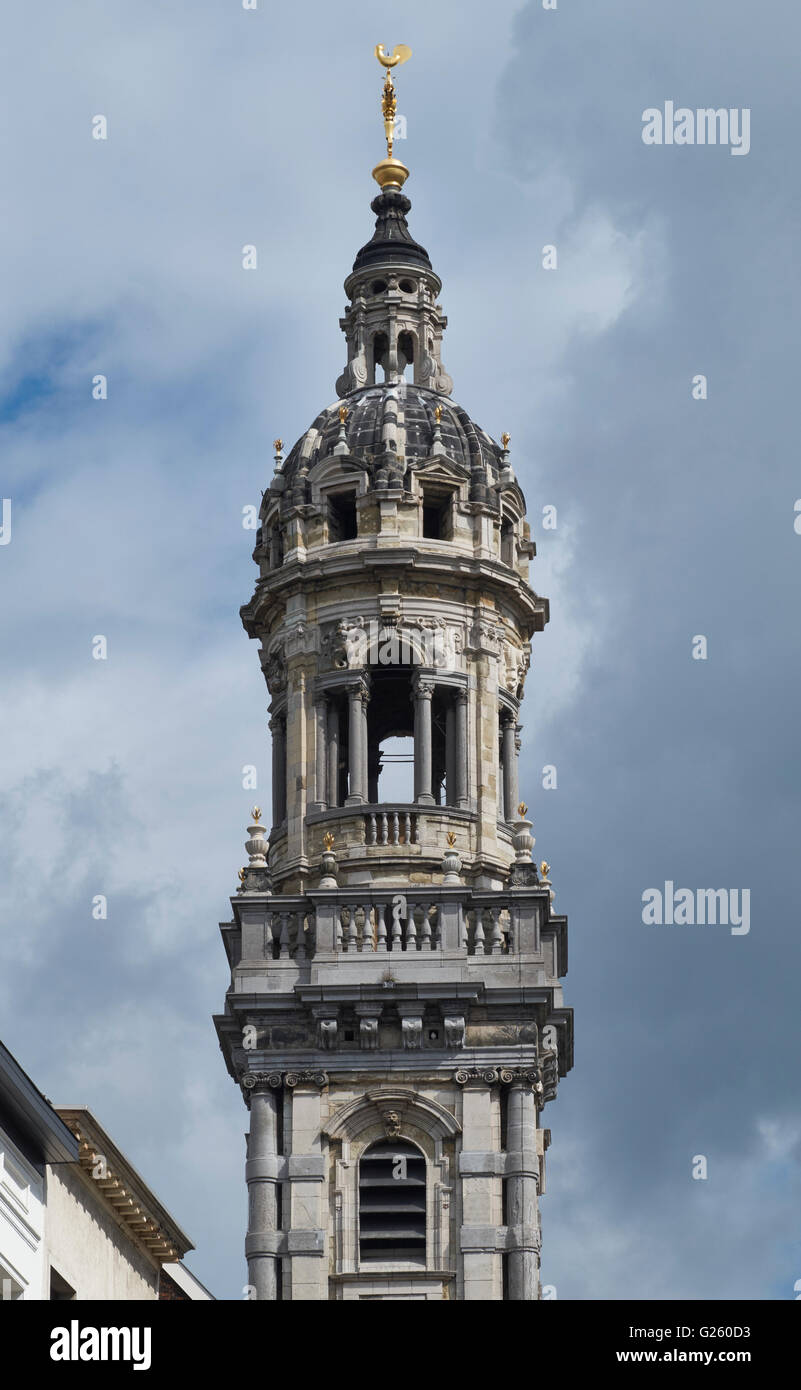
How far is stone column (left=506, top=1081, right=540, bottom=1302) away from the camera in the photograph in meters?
70.5

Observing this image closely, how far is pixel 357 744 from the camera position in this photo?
7662cm

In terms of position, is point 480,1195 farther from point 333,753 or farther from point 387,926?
point 333,753

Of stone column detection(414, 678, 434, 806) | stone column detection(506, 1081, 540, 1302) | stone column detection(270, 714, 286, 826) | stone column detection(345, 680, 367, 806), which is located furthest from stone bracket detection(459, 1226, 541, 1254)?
stone column detection(270, 714, 286, 826)

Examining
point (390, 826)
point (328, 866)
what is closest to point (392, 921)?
point (328, 866)

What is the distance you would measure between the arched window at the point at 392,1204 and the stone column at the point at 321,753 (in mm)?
7701

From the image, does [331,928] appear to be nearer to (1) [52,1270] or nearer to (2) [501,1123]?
(2) [501,1123]

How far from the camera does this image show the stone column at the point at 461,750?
7669 centimetres

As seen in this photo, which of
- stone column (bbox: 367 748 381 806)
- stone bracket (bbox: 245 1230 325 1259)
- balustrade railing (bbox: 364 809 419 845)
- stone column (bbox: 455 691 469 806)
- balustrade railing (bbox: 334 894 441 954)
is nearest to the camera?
stone bracket (bbox: 245 1230 325 1259)

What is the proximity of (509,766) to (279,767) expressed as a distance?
448cm

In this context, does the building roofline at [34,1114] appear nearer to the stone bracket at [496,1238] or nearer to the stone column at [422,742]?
the stone bracket at [496,1238]

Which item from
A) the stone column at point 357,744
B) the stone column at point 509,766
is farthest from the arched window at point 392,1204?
the stone column at point 509,766

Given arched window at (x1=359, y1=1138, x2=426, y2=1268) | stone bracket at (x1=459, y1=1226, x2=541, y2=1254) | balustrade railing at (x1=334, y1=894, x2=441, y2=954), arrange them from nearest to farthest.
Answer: stone bracket at (x1=459, y1=1226, x2=541, y2=1254), arched window at (x1=359, y1=1138, x2=426, y2=1268), balustrade railing at (x1=334, y1=894, x2=441, y2=954)

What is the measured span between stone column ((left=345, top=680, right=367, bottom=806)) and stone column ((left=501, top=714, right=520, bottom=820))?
306 centimetres

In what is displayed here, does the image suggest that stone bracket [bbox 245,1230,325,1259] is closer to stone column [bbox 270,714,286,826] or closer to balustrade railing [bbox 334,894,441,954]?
balustrade railing [bbox 334,894,441,954]
